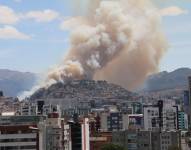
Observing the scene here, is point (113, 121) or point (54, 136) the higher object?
point (113, 121)

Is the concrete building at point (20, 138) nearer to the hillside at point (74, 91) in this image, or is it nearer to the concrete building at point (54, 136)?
the concrete building at point (54, 136)

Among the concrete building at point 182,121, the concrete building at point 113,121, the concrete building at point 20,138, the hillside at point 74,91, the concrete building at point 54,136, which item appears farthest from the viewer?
the hillside at point 74,91

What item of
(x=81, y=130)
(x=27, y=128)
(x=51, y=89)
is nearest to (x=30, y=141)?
(x=27, y=128)

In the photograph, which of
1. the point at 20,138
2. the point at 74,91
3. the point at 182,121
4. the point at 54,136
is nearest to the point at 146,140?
the point at 54,136

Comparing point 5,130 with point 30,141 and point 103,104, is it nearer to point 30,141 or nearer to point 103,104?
point 30,141

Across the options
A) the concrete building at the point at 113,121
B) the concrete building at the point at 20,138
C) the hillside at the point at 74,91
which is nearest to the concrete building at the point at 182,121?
the concrete building at the point at 113,121

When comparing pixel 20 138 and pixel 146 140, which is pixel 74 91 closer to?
pixel 146 140

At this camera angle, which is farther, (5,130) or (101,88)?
(101,88)

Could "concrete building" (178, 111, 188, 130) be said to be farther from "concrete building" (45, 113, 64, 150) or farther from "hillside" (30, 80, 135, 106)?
"concrete building" (45, 113, 64, 150)

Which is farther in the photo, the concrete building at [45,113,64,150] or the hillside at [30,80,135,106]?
the hillside at [30,80,135,106]

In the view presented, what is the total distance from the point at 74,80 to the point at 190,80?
73.9m

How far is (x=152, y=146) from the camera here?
70.9m

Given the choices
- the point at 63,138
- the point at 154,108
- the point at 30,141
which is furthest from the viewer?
the point at 154,108

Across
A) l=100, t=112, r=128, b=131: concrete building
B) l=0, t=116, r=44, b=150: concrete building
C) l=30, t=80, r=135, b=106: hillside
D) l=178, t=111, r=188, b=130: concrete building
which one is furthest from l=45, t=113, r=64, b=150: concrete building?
l=30, t=80, r=135, b=106: hillside
